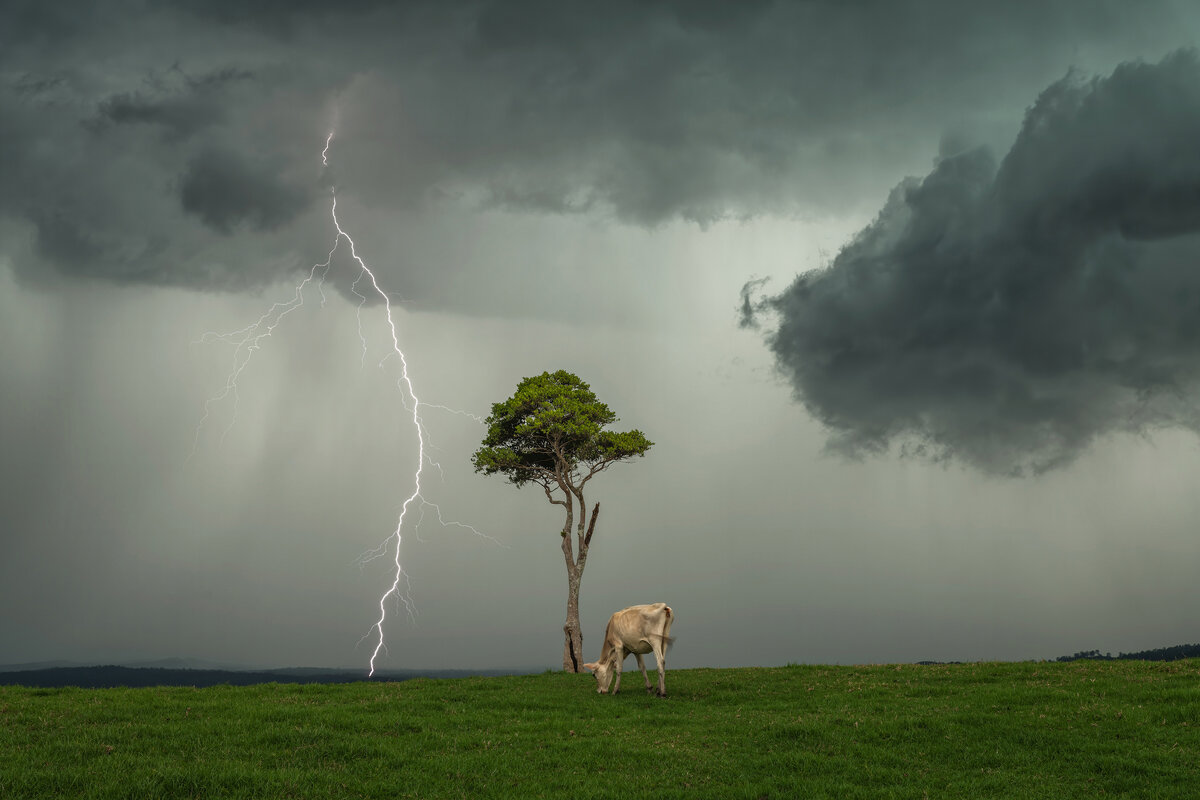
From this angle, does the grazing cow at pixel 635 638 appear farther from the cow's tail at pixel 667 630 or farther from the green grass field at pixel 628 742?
the green grass field at pixel 628 742

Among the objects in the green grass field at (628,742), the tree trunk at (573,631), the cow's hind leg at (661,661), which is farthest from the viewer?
the tree trunk at (573,631)

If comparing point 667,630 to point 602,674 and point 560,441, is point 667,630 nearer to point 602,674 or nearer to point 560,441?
point 602,674

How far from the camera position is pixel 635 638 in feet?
83.4

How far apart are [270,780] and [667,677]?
18297mm

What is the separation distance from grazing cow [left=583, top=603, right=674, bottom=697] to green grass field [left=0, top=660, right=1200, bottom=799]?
201cm

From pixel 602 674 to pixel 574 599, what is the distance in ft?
44.6

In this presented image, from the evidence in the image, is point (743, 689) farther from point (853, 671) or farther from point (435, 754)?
point (435, 754)

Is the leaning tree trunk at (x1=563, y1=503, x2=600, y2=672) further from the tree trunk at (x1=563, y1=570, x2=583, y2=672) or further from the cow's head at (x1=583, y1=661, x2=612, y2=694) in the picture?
the cow's head at (x1=583, y1=661, x2=612, y2=694)

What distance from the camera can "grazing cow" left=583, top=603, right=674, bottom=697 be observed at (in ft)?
82.2

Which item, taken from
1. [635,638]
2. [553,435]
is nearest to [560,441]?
[553,435]

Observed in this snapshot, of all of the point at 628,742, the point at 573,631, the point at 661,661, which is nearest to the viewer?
the point at 628,742

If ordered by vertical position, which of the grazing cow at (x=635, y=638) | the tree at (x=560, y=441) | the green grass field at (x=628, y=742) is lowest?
the green grass field at (x=628, y=742)

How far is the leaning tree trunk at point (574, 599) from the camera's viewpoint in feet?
123

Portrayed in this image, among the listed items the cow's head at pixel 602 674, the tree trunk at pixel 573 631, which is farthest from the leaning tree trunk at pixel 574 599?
Answer: the cow's head at pixel 602 674
